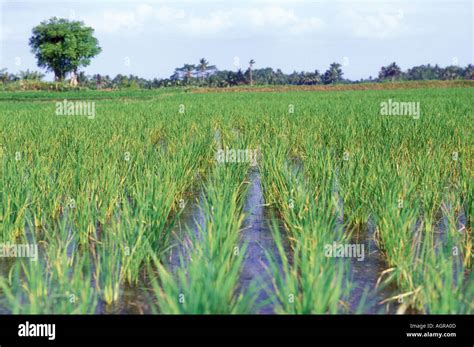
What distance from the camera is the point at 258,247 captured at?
3943 mm

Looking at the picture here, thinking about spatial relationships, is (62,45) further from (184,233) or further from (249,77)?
(184,233)

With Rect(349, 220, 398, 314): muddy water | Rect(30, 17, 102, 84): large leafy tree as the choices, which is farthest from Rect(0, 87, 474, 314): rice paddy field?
Rect(30, 17, 102, 84): large leafy tree

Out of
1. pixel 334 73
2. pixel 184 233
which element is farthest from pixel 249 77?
pixel 184 233

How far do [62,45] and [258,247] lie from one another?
49.1 m

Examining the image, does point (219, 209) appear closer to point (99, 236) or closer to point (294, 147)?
point (99, 236)

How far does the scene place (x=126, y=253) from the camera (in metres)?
3.10

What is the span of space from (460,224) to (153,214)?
2265mm

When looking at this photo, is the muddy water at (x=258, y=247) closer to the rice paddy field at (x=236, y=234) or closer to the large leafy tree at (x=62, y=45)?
the rice paddy field at (x=236, y=234)

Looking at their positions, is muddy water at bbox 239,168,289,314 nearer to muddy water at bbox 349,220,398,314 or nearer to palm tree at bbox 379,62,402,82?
muddy water at bbox 349,220,398,314

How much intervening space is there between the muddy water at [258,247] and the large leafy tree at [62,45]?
46266 mm

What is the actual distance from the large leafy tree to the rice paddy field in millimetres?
44041

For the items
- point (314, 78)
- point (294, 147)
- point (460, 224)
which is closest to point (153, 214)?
point (460, 224)

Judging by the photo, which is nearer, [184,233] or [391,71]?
[184,233]

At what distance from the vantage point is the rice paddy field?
2482 mm
